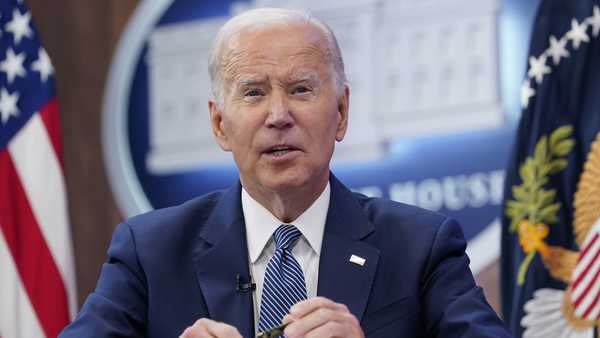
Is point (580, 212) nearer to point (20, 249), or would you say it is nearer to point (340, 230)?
point (340, 230)

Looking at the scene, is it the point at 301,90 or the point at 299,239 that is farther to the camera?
the point at 299,239

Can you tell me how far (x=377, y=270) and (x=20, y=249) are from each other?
6.99 ft

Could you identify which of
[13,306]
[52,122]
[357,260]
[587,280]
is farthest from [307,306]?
[52,122]

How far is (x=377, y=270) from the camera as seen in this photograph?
99.3 inches

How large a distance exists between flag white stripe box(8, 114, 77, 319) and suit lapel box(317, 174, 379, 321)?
1.87 metres

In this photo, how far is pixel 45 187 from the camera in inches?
166

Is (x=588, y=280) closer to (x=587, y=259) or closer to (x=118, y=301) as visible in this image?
(x=587, y=259)

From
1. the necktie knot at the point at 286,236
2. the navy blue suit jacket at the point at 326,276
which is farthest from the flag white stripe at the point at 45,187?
the necktie knot at the point at 286,236

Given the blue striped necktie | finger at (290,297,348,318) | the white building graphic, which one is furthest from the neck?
the white building graphic

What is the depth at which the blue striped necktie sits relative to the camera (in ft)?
7.88

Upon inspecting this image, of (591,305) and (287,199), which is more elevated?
(287,199)

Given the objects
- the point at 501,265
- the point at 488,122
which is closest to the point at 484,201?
the point at 488,122

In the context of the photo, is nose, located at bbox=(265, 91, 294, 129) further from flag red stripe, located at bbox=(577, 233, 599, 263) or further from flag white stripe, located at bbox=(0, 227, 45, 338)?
flag white stripe, located at bbox=(0, 227, 45, 338)

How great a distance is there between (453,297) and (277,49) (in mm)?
792
